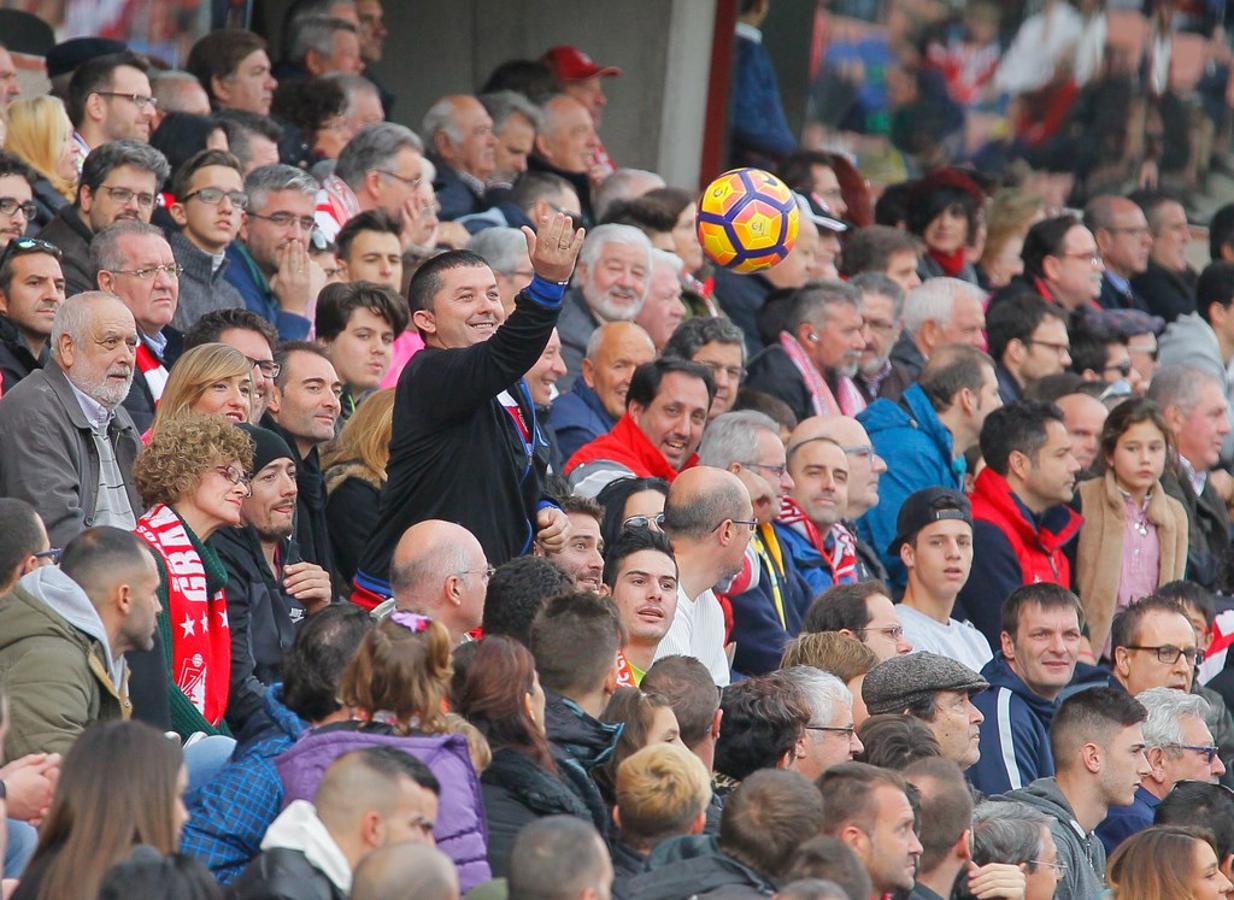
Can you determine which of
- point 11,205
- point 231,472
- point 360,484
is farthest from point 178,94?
point 231,472

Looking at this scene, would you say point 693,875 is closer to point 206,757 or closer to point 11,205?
point 206,757

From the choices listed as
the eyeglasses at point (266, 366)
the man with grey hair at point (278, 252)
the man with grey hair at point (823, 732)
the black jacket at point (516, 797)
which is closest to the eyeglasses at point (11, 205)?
the man with grey hair at point (278, 252)

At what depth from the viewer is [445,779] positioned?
579 centimetres

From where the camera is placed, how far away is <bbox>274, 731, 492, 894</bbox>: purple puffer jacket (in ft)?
19.0

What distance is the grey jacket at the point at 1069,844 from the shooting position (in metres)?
7.86

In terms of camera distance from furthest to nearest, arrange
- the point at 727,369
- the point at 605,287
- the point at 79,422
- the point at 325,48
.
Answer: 1. the point at 325,48
2. the point at 605,287
3. the point at 727,369
4. the point at 79,422

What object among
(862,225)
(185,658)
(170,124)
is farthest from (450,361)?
(862,225)

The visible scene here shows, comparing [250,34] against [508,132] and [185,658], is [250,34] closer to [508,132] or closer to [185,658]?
[508,132]

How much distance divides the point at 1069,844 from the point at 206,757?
2.99 meters

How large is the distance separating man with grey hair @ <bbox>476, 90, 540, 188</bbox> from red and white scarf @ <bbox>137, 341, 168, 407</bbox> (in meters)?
4.63

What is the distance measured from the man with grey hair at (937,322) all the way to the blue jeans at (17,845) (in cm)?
740

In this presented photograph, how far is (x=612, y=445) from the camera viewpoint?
385 inches

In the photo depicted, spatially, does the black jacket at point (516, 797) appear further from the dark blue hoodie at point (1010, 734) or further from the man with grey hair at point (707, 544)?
the dark blue hoodie at point (1010, 734)

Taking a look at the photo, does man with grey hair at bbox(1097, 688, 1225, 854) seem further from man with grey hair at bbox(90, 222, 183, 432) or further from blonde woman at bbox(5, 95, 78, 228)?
blonde woman at bbox(5, 95, 78, 228)
